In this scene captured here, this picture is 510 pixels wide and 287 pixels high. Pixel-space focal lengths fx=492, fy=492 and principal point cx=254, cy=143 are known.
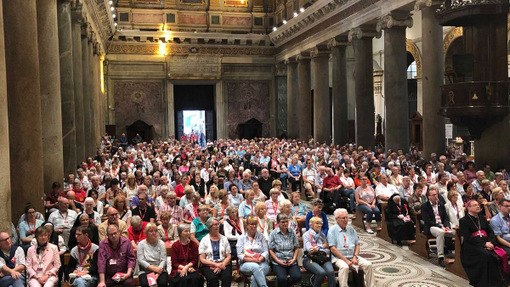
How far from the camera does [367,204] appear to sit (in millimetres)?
11086

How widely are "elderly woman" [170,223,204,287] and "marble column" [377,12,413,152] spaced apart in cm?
1268

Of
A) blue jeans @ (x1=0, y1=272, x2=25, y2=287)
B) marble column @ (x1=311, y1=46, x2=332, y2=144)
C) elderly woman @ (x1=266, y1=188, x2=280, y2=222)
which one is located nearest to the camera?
blue jeans @ (x1=0, y1=272, x2=25, y2=287)

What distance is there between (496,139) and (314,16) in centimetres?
1297

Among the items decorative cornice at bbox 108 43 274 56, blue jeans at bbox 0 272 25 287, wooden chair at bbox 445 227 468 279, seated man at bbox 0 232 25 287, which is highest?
decorative cornice at bbox 108 43 274 56

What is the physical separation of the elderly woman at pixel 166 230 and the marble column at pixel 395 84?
12034 mm

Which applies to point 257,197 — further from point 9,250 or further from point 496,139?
point 496,139

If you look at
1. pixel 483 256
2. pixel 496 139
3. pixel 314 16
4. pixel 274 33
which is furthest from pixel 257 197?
pixel 274 33

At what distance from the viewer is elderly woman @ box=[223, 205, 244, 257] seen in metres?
7.90

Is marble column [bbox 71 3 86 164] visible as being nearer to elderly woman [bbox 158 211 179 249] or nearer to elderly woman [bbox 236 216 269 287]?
elderly woman [bbox 158 211 179 249]

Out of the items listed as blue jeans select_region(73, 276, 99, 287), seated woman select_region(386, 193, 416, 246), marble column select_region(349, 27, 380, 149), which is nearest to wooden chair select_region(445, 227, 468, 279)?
seated woman select_region(386, 193, 416, 246)

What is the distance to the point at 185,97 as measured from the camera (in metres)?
34.1

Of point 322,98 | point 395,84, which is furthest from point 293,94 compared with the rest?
point 395,84

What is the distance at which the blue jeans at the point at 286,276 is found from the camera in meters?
6.90

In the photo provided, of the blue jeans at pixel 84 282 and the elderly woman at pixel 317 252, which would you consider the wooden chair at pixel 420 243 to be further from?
the blue jeans at pixel 84 282
